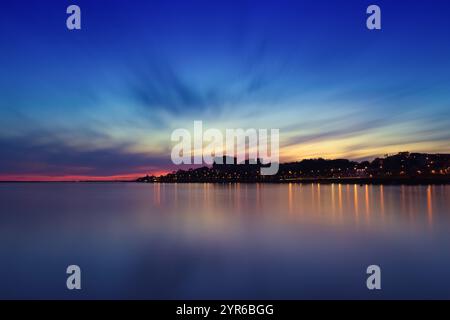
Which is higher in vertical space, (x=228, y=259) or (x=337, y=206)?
(x=228, y=259)

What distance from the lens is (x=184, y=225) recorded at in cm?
2583

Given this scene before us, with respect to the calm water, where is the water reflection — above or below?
below

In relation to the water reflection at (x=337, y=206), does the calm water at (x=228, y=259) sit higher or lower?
higher

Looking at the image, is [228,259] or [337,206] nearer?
[228,259]

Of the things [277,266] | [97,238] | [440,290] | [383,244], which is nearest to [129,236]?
[97,238]

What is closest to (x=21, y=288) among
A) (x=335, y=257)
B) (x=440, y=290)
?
(x=335, y=257)

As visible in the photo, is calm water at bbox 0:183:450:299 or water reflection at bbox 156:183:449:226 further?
water reflection at bbox 156:183:449:226

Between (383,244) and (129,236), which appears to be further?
(129,236)

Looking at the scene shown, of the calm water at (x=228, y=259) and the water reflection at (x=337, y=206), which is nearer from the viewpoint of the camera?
the calm water at (x=228, y=259)

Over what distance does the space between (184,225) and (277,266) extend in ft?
43.5

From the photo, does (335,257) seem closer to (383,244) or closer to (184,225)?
(383,244)
